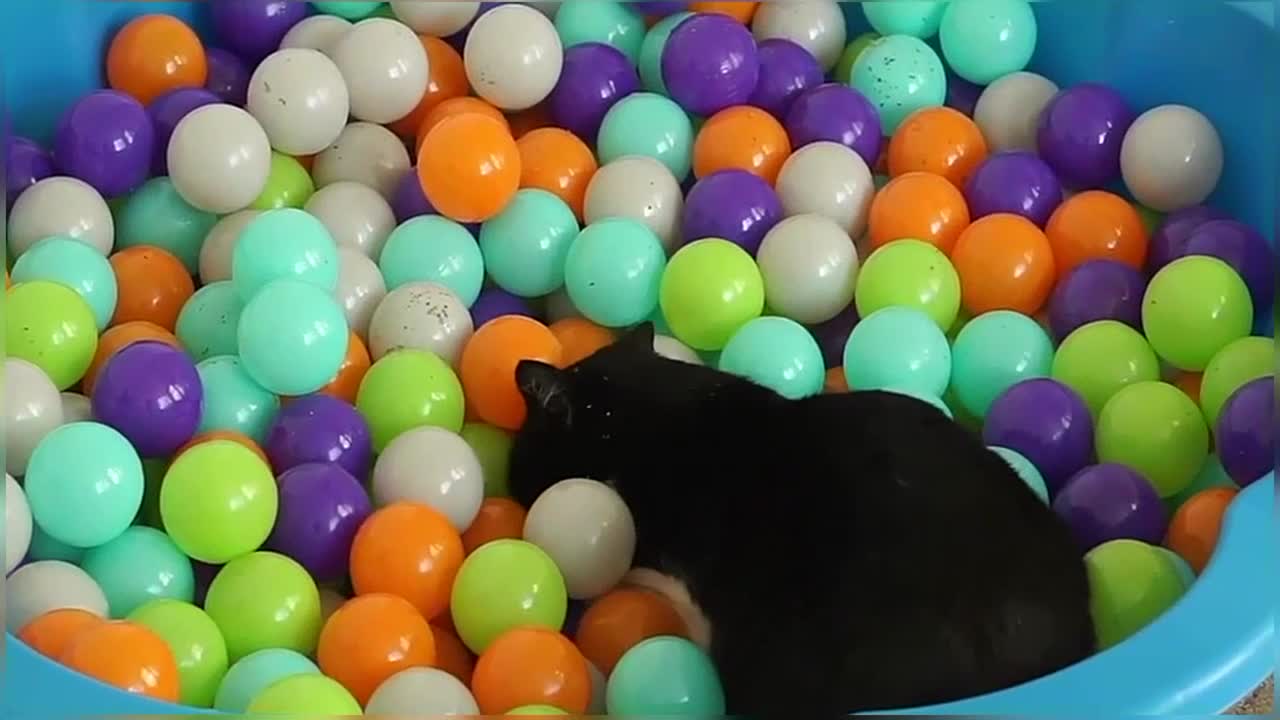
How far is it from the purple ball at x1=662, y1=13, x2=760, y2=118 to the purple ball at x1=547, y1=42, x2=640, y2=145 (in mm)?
49

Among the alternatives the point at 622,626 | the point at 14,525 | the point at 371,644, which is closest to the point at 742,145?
the point at 622,626

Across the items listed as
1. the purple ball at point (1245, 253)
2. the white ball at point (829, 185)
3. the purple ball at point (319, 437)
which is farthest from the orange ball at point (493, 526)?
the purple ball at point (1245, 253)

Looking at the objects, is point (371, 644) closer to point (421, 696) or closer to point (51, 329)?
point (421, 696)

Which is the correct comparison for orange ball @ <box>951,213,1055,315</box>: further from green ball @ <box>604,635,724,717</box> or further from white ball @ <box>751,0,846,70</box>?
green ball @ <box>604,635,724,717</box>

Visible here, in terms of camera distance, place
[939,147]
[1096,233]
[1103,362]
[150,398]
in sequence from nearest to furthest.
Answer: [150,398] < [1103,362] < [1096,233] < [939,147]

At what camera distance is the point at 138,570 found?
1260mm

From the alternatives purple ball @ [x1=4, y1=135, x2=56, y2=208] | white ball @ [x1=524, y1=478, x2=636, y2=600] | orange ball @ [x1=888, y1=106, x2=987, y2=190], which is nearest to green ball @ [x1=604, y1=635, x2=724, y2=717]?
white ball @ [x1=524, y1=478, x2=636, y2=600]

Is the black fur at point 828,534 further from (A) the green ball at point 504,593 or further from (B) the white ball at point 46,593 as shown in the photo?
(B) the white ball at point 46,593

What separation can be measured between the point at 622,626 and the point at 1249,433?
1.69 feet

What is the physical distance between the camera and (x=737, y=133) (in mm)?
1619

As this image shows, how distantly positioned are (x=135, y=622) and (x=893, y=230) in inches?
30.3

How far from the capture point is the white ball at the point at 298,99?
1559 mm

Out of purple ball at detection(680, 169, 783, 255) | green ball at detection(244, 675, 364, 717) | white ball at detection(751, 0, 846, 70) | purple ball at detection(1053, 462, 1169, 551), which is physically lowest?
green ball at detection(244, 675, 364, 717)

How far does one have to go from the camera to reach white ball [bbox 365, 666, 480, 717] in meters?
1.13
